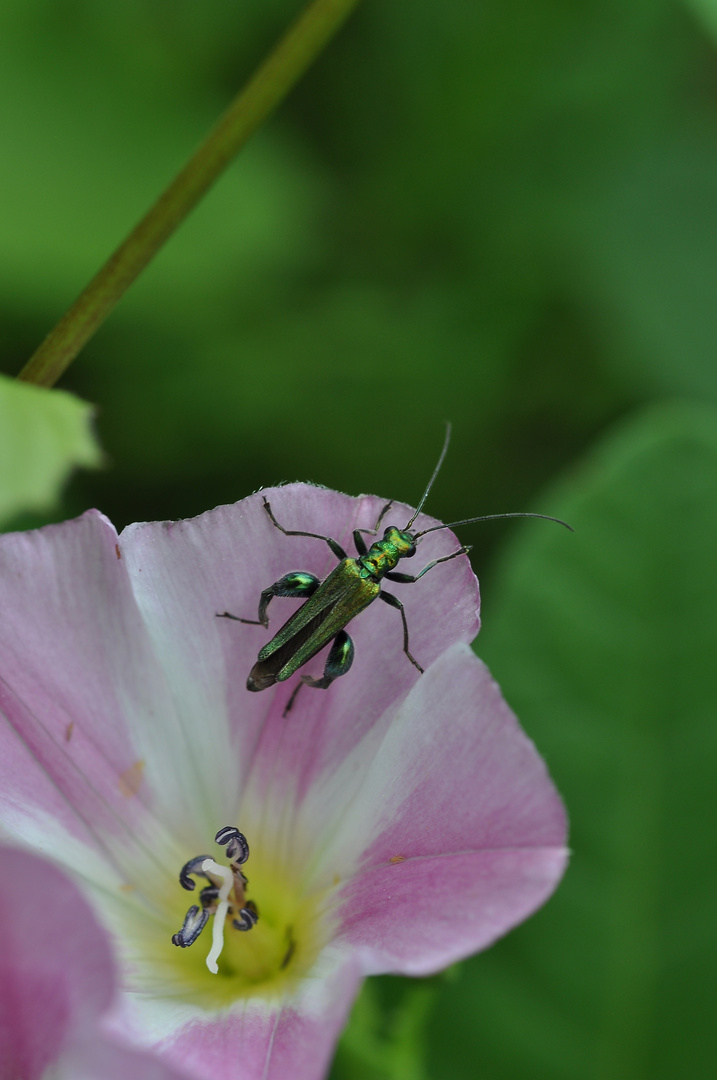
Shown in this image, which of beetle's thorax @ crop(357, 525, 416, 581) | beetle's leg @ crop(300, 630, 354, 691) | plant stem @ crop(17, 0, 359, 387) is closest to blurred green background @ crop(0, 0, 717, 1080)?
beetle's thorax @ crop(357, 525, 416, 581)

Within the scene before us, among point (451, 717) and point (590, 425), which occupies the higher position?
point (451, 717)

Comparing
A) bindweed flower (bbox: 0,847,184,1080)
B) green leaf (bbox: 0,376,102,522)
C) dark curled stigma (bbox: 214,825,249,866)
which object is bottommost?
dark curled stigma (bbox: 214,825,249,866)

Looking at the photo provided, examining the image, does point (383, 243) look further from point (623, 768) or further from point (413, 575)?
point (413, 575)

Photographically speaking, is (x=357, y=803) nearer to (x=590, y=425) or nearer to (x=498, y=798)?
(x=498, y=798)

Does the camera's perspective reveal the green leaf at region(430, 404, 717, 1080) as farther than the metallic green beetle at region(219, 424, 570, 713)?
Yes

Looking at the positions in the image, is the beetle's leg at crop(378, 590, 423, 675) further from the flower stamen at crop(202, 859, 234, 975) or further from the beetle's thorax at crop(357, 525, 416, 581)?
the flower stamen at crop(202, 859, 234, 975)

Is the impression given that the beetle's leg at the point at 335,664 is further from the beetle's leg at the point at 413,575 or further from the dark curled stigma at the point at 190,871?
the dark curled stigma at the point at 190,871

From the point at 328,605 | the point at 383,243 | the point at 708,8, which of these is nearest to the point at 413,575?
the point at 328,605

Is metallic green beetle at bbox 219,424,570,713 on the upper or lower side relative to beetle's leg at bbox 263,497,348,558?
lower

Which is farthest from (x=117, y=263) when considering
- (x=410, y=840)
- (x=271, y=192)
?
(x=271, y=192)
